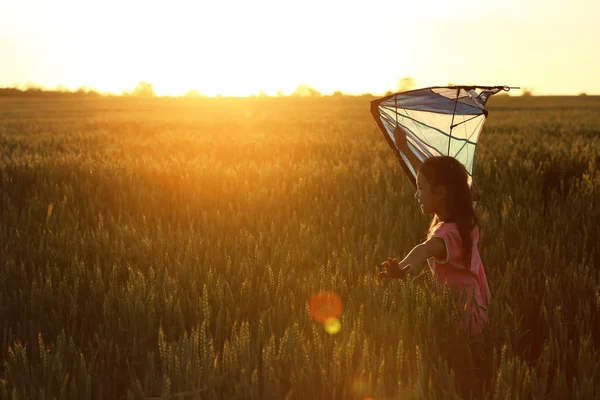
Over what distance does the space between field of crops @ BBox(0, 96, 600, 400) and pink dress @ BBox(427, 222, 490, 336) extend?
0.09 metres

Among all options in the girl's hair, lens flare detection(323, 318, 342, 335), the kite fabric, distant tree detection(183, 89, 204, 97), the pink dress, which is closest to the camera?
lens flare detection(323, 318, 342, 335)

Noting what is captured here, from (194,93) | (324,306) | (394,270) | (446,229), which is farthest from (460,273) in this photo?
(194,93)

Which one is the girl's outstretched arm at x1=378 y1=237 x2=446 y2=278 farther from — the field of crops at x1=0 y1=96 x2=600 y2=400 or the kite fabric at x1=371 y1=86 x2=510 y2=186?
the kite fabric at x1=371 y1=86 x2=510 y2=186

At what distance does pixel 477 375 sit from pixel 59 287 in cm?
191

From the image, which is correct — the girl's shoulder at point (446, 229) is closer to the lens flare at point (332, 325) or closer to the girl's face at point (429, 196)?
the girl's face at point (429, 196)

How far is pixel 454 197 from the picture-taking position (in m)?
2.62

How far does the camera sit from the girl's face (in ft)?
8.63

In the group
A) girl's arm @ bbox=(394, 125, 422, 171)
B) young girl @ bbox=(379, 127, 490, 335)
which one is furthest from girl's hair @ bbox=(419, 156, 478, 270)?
girl's arm @ bbox=(394, 125, 422, 171)

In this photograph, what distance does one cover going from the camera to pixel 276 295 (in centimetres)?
262

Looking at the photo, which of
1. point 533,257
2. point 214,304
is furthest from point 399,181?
point 214,304

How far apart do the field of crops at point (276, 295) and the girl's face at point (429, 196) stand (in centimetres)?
38

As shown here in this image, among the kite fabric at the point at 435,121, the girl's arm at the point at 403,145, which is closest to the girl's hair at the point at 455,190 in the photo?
the kite fabric at the point at 435,121

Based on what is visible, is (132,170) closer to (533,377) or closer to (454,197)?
(454,197)

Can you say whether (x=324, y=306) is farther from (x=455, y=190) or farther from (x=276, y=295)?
(x=455, y=190)
